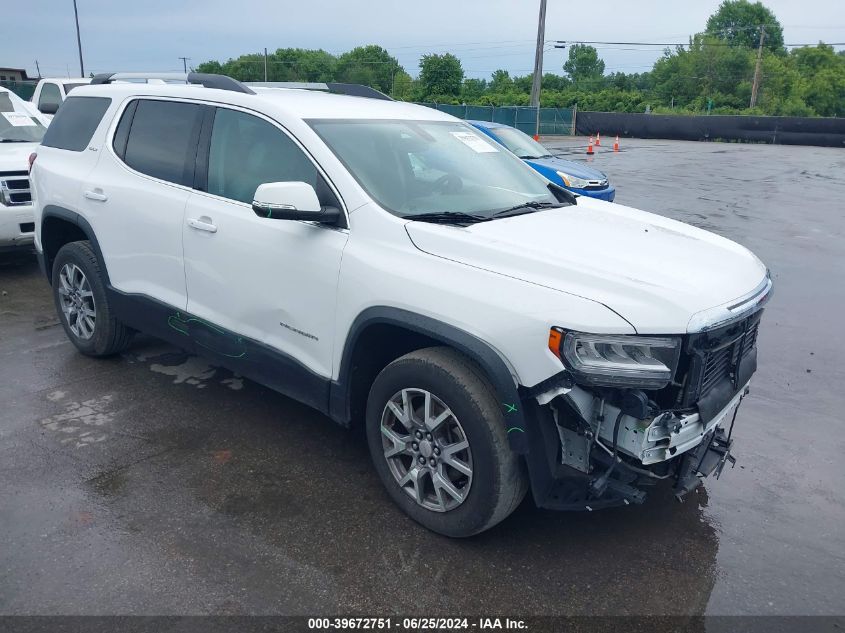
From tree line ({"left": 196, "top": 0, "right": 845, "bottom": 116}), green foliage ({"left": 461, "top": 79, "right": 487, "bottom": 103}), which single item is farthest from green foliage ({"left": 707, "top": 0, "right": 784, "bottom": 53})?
green foliage ({"left": 461, "top": 79, "right": 487, "bottom": 103})

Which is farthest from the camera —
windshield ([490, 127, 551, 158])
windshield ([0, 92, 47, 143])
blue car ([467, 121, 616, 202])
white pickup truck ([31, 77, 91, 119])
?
white pickup truck ([31, 77, 91, 119])

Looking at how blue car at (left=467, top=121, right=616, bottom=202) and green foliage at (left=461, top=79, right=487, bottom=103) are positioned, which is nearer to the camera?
blue car at (left=467, top=121, right=616, bottom=202)

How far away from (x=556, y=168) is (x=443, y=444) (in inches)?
367

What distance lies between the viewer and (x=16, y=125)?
8742 millimetres

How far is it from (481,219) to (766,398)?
2788 millimetres

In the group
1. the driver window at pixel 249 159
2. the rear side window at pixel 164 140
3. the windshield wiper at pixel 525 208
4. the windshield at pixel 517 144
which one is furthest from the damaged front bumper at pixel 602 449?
the windshield at pixel 517 144

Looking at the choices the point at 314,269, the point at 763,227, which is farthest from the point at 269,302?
the point at 763,227

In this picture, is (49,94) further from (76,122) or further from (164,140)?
(164,140)

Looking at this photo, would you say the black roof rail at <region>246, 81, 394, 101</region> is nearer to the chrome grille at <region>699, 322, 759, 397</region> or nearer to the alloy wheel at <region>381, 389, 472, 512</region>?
the alloy wheel at <region>381, 389, 472, 512</region>

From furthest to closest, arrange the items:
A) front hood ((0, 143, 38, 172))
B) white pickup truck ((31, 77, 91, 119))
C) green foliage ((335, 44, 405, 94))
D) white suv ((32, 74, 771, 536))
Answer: green foliage ((335, 44, 405, 94)) < white pickup truck ((31, 77, 91, 119)) < front hood ((0, 143, 38, 172)) < white suv ((32, 74, 771, 536))

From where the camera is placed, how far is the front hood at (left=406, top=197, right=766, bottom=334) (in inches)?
111

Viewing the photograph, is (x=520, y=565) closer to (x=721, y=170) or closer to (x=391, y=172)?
(x=391, y=172)

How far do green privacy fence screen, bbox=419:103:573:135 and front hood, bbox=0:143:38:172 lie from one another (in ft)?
97.7

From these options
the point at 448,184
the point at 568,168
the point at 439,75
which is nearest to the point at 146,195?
the point at 448,184
